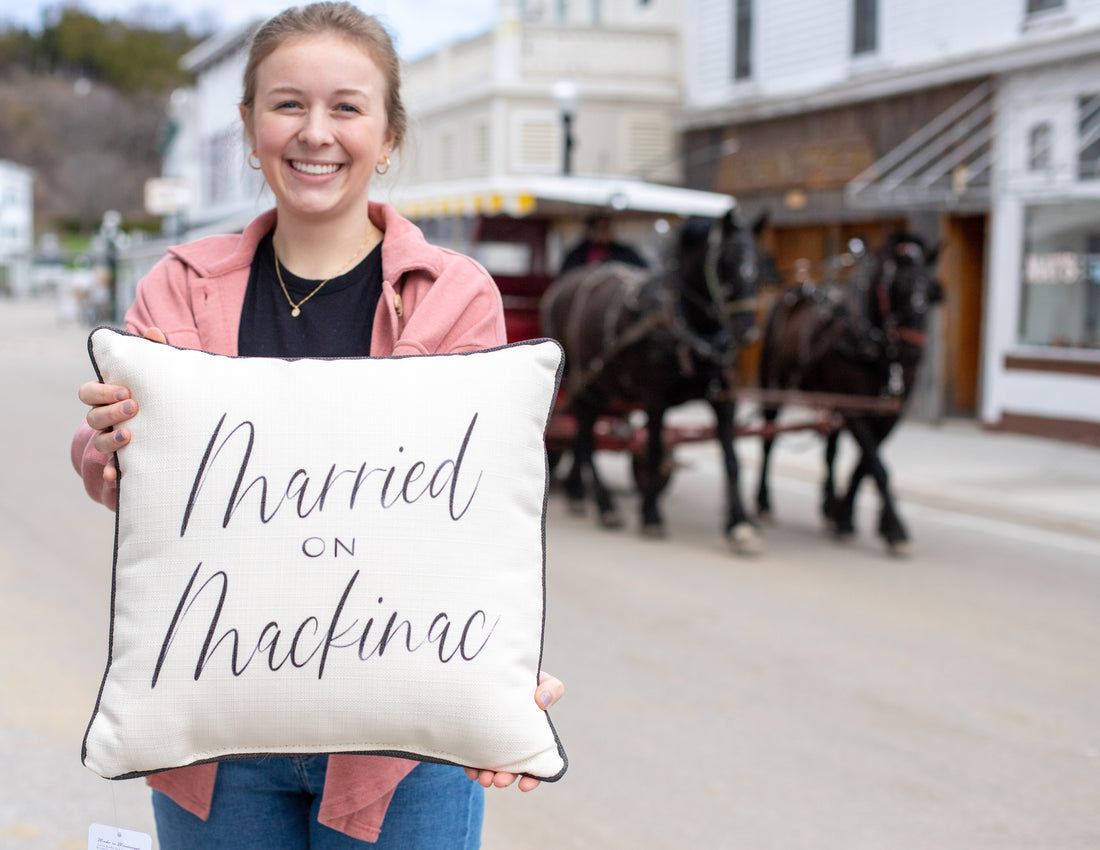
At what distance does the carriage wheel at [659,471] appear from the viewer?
8.52m

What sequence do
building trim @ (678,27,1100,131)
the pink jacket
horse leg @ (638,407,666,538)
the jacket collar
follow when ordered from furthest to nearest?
1. building trim @ (678,27,1100,131)
2. horse leg @ (638,407,666,538)
3. the jacket collar
4. the pink jacket

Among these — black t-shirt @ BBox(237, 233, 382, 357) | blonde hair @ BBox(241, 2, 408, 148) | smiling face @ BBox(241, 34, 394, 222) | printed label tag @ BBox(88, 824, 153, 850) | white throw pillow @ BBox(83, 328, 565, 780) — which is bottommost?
printed label tag @ BBox(88, 824, 153, 850)

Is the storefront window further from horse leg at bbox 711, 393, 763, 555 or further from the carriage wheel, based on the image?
horse leg at bbox 711, 393, 763, 555

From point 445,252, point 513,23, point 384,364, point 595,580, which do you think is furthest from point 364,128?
point 513,23

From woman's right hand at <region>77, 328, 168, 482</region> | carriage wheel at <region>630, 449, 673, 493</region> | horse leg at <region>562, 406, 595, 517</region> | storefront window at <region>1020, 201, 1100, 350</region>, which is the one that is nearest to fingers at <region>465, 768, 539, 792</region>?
woman's right hand at <region>77, 328, 168, 482</region>

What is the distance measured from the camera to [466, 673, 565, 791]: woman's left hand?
1663 millimetres

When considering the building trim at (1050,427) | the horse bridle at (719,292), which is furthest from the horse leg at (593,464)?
the building trim at (1050,427)

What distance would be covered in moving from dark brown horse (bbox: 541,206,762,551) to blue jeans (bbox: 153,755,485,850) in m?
6.25

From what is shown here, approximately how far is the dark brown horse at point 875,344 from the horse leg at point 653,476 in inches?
48.2

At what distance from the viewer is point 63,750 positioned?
444 cm

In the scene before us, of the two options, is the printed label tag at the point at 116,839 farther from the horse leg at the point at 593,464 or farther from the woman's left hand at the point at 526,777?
the horse leg at the point at 593,464

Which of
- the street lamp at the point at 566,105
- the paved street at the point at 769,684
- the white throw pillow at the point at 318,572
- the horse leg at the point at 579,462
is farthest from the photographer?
the street lamp at the point at 566,105

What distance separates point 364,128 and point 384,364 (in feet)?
1.37

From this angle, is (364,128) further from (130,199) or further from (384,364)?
(130,199)
